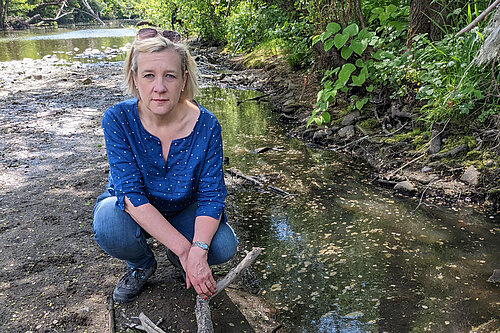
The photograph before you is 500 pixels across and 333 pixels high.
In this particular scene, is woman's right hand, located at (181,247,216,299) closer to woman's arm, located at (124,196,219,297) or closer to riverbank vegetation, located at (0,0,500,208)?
woman's arm, located at (124,196,219,297)

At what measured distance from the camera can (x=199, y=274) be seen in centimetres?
180

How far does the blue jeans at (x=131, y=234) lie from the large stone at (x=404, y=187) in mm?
1876

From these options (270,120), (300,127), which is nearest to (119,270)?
(300,127)

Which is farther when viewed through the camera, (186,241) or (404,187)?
(404,187)

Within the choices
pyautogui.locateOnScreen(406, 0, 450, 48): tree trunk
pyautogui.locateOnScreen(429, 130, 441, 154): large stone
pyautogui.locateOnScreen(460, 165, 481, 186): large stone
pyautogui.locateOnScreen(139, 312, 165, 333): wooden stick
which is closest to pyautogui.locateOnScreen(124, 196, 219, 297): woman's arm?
pyautogui.locateOnScreen(139, 312, 165, 333): wooden stick

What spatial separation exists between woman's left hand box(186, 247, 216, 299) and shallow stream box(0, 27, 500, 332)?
472 mm

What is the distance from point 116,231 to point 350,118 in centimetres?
345

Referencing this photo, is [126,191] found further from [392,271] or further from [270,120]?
[270,120]

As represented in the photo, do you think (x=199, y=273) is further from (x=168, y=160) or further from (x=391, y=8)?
(x=391, y=8)

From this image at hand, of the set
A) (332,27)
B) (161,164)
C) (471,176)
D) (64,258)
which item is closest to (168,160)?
(161,164)

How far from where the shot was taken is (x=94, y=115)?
6.19 meters

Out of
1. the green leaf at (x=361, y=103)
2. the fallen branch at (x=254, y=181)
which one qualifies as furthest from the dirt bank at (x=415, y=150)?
the fallen branch at (x=254, y=181)

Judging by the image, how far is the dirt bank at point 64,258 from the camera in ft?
6.48

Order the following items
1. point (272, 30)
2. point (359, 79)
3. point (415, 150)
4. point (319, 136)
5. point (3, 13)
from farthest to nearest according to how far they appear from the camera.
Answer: point (3, 13)
point (272, 30)
point (319, 136)
point (359, 79)
point (415, 150)
